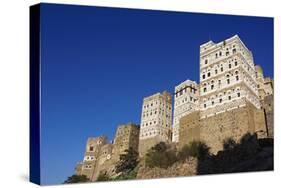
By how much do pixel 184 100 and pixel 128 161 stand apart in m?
1.51

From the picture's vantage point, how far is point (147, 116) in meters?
9.69

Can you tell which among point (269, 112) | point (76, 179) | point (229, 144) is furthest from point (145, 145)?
point (269, 112)

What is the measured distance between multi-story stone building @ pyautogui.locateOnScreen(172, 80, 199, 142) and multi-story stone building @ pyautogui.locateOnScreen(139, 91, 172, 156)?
0.35ft

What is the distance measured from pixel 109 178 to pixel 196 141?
1.72 meters

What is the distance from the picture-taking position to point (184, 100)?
1010 centimetres

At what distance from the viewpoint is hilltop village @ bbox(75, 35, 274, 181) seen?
9.81 m

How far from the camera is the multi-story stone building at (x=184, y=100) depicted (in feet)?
32.6

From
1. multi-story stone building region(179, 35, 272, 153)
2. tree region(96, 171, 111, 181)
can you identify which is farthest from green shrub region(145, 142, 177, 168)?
tree region(96, 171, 111, 181)

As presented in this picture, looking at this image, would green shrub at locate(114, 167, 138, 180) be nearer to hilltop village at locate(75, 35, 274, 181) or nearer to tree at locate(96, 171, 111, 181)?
tree at locate(96, 171, 111, 181)

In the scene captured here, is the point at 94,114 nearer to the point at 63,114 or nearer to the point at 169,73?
the point at 63,114

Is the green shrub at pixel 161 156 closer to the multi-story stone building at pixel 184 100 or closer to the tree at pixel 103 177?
the multi-story stone building at pixel 184 100

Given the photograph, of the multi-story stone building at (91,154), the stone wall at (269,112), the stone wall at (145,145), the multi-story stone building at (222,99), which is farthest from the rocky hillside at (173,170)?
the stone wall at (269,112)

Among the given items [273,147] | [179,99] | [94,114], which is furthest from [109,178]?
[273,147]

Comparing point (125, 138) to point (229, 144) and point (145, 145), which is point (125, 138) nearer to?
point (145, 145)
